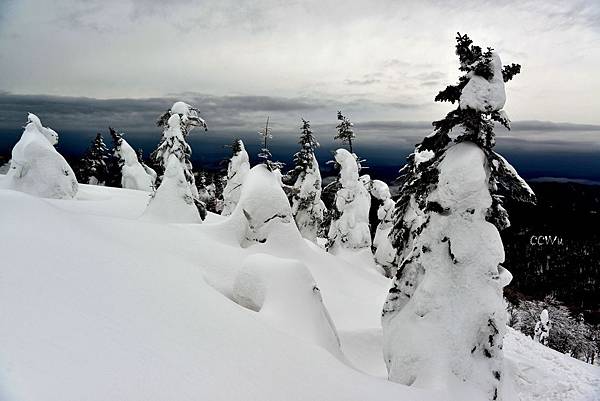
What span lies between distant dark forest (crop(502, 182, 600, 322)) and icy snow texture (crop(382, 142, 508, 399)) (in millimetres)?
89821

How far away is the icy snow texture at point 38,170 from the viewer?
24.9 metres

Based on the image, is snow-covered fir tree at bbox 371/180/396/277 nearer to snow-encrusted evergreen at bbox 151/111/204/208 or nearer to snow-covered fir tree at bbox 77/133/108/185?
snow-encrusted evergreen at bbox 151/111/204/208

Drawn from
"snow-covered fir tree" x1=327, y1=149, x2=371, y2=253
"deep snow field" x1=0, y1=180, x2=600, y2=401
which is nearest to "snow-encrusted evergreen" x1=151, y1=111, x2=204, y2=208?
"deep snow field" x1=0, y1=180, x2=600, y2=401

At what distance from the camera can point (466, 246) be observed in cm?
977

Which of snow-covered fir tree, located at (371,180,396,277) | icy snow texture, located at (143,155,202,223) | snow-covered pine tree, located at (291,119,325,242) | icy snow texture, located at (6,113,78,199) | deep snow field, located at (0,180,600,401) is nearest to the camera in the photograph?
deep snow field, located at (0,180,600,401)

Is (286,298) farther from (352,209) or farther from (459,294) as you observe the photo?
(352,209)

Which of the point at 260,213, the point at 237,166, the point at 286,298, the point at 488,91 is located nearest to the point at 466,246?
the point at 488,91

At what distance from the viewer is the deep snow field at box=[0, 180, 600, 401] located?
4582 millimetres

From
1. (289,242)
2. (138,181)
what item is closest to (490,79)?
(289,242)

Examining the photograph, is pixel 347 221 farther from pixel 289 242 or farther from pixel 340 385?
pixel 340 385

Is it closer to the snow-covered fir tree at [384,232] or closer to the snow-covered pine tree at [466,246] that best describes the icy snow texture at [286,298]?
the snow-covered pine tree at [466,246]

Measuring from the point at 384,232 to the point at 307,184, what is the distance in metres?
8.53

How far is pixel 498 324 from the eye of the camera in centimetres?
965

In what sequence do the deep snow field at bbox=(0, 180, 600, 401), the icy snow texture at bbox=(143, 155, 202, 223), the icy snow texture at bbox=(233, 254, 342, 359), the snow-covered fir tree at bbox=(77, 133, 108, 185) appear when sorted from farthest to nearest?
the snow-covered fir tree at bbox=(77, 133, 108, 185) < the icy snow texture at bbox=(143, 155, 202, 223) < the icy snow texture at bbox=(233, 254, 342, 359) < the deep snow field at bbox=(0, 180, 600, 401)
